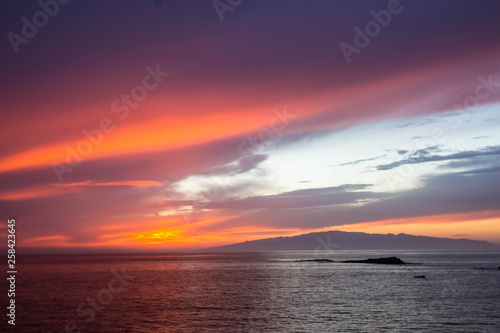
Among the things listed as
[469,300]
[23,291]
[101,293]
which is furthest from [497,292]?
[23,291]

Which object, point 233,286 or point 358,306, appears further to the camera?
point 233,286

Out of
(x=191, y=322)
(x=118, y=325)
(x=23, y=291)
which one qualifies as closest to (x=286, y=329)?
(x=191, y=322)

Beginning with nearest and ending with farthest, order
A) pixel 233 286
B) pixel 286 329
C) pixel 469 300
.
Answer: pixel 286 329 → pixel 469 300 → pixel 233 286

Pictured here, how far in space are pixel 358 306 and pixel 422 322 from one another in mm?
12093

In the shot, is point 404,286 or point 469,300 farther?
point 404,286

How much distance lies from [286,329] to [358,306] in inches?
720

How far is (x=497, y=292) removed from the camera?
7488 centimetres

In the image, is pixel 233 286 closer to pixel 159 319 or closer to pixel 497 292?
pixel 159 319

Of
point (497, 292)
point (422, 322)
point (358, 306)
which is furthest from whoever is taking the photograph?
point (497, 292)

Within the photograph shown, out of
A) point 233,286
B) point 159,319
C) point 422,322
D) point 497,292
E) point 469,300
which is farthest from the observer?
point 233,286

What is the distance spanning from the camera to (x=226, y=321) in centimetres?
4944

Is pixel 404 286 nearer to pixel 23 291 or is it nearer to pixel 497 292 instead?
pixel 497 292

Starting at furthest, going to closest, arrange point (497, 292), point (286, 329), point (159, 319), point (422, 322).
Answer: point (497, 292), point (159, 319), point (422, 322), point (286, 329)

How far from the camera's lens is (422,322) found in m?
48.3
